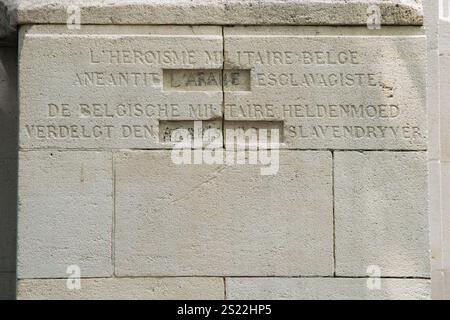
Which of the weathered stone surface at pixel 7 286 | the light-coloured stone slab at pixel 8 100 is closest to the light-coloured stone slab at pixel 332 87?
Answer: the light-coloured stone slab at pixel 8 100

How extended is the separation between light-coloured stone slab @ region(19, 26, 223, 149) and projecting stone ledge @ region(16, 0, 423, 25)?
103 mm

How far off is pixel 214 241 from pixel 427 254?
1.46m

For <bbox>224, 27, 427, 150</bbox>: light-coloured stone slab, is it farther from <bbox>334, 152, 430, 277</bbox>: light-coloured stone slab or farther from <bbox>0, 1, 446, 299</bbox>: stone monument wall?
<bbox>334, 152, 430, 277</bbox>: light-coloured stone slab

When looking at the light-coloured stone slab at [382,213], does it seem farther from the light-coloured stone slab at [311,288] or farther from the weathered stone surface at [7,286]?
the weathered stone surface at [7,286]

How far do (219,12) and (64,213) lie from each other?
5.70 ft

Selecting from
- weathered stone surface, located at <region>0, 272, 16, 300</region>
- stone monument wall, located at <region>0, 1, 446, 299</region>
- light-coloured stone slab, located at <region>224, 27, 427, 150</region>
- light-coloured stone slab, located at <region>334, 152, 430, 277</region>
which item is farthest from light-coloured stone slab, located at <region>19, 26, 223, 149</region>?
weathered stone surface, located at <region>0, 272, 16, 300</region>

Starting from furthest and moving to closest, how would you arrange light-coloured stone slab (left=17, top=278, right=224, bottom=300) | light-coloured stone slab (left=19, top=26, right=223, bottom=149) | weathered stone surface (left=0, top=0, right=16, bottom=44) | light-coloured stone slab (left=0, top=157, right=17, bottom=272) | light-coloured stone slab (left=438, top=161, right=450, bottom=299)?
light-coloured stone slab (left=438, top=161, right=450, bottom=299)
light-coloured stone slab (left=0, top=157, right=17, bottom=272)
weathered stone surface (left=0, top=0, right=16, bottom=44)
light-coloured stone slab (left=19, top=26, right=223, bottom=149)
light-coloured stone slab (left=17, top=278, right=224, bottom=300)

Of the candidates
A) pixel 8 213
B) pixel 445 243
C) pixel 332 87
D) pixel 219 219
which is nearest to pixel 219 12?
pixel 332 87

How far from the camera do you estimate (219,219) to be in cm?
Result: 657

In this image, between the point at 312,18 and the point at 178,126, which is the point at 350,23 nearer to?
the point at 312,18

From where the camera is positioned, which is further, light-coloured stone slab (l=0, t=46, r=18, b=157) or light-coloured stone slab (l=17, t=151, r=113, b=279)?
light-coloured stone slab (l=0, t=46, r=18, b=157)

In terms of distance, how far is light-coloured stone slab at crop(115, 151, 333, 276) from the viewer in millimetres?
6547
